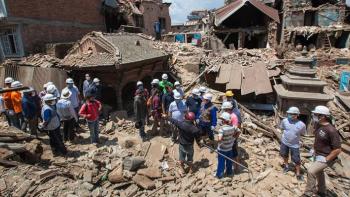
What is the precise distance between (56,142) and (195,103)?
4.26m

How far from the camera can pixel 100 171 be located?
6.75 meters

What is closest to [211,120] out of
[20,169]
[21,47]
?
[20,169]

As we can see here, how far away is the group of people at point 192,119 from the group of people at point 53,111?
4.98 feet

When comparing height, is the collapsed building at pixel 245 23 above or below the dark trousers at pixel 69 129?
above

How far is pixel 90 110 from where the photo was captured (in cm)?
Answer: 774

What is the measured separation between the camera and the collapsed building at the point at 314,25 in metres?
27.5

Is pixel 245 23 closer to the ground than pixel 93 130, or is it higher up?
higher up

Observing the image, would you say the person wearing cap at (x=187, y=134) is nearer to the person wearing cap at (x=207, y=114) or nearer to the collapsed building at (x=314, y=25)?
the person wearing cap at (x=207, y=114)

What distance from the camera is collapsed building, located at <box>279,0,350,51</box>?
90.2ft

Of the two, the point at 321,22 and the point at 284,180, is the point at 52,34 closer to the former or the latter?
the point at 284,180

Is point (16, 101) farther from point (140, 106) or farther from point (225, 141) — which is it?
point (225, 141)

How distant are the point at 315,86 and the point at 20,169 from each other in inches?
403

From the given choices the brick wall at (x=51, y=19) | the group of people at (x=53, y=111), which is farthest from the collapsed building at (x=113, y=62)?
the brick wall at (x=51, y=19)

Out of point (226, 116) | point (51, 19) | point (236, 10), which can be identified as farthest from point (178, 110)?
point (236, 10)
